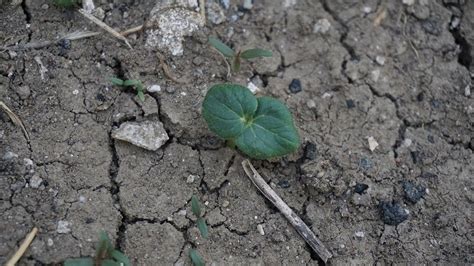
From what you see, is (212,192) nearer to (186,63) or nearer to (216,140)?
(216,140)

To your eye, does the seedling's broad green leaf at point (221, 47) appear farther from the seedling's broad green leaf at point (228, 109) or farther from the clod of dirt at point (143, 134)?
the clod of dirt at point (143, 134)

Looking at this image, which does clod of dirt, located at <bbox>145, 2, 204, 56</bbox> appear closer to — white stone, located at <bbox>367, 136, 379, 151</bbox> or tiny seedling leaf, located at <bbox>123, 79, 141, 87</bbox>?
tiny seedling leaf, located at <bbox>123, 79, 141, 87</bbox>

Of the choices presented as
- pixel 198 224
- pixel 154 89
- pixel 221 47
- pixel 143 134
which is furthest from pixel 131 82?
pixel 198 224

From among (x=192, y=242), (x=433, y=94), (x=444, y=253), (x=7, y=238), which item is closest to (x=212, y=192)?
(x=192, y=242)

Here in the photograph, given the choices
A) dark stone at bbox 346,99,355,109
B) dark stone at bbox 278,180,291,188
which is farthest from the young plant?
dark stone at bbox 346,99,355,109

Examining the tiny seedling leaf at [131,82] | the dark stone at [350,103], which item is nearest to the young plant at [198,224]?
the tiny seedling leaf at [131,82]
